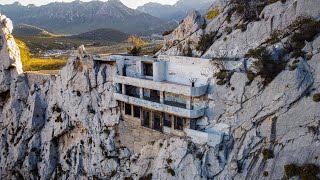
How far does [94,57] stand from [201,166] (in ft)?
64.4

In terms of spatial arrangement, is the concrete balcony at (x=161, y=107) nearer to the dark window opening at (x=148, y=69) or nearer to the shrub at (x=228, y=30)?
the dark window opening at (x=148, y=69)

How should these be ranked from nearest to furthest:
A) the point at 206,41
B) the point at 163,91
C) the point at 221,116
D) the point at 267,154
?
the point at 267,154, the point at 221,116, the point at 163,91, the point at 206,41

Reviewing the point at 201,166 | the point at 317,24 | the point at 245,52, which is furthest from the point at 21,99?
the point at 317,24

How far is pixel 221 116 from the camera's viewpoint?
109 feet

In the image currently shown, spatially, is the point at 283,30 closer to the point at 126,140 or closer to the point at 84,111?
the point at 126,140

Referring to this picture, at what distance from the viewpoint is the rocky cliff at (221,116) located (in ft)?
95.2

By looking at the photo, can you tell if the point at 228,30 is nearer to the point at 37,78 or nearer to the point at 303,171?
the point at 303,171

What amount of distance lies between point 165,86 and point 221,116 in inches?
269

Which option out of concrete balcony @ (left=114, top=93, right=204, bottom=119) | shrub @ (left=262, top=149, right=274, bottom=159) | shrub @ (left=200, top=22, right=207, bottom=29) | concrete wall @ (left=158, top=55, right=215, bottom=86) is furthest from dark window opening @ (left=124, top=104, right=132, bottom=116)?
shrub @ (left=262, top=149, right=274, bottom=159)

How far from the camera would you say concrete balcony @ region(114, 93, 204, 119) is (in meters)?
33.8

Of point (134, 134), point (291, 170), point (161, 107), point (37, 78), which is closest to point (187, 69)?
point (161, 107)

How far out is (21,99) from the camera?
51.1 metres

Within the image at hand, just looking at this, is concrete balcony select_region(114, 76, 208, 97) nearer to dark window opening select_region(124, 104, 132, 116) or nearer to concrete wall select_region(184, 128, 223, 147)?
dark window opening select_region(124, 104, 132, 116)

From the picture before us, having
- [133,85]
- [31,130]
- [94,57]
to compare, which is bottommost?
[31,130]
